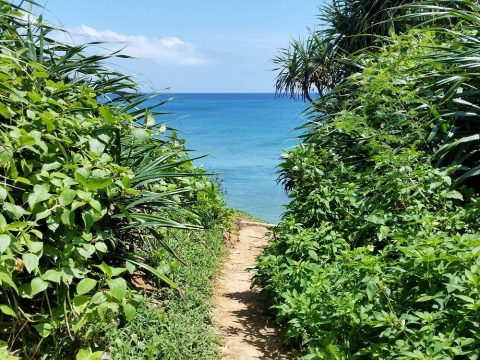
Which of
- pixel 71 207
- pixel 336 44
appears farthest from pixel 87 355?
pixel 336 44

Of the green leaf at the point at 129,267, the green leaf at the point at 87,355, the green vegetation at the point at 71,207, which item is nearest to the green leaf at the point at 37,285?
the green vegetation at the point at 71,207

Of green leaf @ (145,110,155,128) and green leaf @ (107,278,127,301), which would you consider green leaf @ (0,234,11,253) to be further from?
green leaf @ (145,110,155,128)

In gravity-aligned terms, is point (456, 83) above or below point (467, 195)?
above

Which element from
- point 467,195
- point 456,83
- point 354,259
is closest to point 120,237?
point 354,259

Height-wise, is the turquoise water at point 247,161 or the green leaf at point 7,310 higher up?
the green leaf at point 7,310

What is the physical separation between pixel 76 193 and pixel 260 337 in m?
2.21

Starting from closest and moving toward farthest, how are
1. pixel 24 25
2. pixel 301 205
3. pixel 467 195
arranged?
pixel 24 25, pixel 467 195, pixel 301 205

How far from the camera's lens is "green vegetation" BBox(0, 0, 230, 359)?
6.84ft

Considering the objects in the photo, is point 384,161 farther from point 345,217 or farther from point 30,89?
point 30,89

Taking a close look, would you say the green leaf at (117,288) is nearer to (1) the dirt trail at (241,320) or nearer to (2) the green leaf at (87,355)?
(2) the green leaf at (87,355)

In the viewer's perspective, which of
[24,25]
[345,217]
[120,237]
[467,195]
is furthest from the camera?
[345,217]

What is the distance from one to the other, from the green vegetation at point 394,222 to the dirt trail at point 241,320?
0.23 m

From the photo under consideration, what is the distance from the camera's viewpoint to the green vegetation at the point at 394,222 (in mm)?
2252

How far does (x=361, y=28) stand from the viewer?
8.05 meters
